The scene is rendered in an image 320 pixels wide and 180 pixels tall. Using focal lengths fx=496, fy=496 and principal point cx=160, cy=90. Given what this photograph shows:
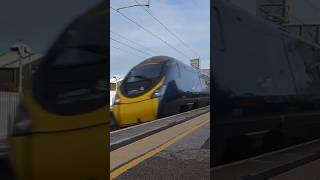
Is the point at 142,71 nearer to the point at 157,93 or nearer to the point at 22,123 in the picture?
the point at 157,93

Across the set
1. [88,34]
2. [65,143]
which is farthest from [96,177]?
[88,34]

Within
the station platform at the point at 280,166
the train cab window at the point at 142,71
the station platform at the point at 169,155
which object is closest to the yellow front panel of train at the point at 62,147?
the train cab window at the point at 142,71

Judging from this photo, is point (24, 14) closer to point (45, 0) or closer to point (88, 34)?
point (45, 0)

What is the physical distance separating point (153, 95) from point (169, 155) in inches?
15.9

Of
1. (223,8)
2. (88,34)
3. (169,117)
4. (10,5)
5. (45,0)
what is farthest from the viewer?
(169,117)

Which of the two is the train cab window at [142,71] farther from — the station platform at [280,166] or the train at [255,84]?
the station platform at [280,166]

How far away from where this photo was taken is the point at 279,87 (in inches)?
114

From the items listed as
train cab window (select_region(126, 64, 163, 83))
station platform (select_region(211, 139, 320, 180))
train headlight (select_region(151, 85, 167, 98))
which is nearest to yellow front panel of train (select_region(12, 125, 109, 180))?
train cab window (select_region(126, 64, 163, 83))

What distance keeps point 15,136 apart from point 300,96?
2279 mm

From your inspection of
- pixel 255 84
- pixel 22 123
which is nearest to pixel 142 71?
pixel 255 84

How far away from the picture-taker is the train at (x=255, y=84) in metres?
2.31

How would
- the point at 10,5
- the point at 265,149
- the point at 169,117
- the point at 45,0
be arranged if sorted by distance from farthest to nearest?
the point at 169,117 < the point at 265,149 < the point at 45,0 < the point at 10,5

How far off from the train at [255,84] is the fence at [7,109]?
0.96 meters

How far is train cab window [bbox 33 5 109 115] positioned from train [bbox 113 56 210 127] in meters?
0.37
